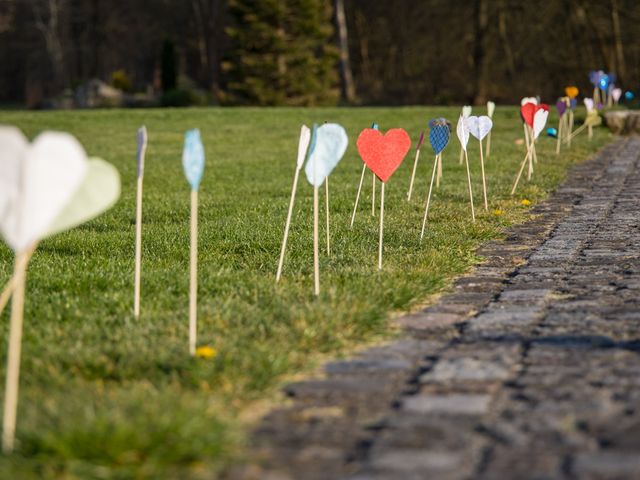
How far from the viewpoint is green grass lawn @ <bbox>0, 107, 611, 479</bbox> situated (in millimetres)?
3207

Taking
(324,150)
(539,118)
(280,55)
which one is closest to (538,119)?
(539,118)

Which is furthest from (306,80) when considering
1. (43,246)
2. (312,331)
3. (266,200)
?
(312,331)

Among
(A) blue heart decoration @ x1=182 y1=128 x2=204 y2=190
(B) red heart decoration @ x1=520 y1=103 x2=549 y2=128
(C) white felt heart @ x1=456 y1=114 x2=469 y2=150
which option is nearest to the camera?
(A) blue heart decoration @ x1=182 y1=128 x2=204 y2=190

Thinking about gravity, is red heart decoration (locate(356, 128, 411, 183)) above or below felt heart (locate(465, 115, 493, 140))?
below

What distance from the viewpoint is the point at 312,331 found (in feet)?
15.2

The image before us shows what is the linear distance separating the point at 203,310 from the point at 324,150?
132 cm

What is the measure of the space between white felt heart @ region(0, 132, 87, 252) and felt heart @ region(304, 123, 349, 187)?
243 cm

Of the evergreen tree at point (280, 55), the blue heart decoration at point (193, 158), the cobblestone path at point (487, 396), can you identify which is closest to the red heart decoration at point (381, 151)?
the cobblestone path at point (487, 396)

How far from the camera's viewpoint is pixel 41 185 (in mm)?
3404

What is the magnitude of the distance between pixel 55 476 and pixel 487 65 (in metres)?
37.6

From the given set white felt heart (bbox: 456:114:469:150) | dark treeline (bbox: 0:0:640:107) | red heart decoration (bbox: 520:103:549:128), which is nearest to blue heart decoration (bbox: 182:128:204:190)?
white felt heart (bbox: 456:114:469:150)

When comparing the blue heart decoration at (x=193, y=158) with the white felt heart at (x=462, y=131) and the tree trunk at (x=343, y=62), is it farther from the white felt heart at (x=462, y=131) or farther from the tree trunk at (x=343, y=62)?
the tree trunk at (x=343, y=62)

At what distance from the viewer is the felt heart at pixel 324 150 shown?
19.1ft

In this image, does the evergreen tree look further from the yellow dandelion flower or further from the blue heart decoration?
the yellow dandelion flower
